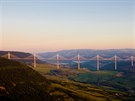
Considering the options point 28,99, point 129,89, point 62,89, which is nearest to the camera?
point 28,99

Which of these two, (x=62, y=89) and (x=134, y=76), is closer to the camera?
(x=62, y=89)

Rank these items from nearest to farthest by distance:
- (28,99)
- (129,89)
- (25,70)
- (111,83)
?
(28,99)
(25,70)
(129,89)
(111,83)

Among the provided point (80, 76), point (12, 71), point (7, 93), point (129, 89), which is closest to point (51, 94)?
point (7, 93)

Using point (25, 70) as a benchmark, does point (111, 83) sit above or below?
below

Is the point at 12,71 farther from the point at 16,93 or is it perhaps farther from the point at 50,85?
the point at 16,93

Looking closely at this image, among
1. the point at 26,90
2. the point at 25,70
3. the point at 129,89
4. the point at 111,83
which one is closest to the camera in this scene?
the point at 26,90

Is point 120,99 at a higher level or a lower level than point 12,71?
lower

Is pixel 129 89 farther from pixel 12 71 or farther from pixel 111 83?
pixel 12 71

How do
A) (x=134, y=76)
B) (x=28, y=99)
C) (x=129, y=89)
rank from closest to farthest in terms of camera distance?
1. (x=28, y=99)
2. (x=129, y=89)
3. (x=134, y=76)

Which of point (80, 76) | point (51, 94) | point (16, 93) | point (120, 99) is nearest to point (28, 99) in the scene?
point (16, 93)
